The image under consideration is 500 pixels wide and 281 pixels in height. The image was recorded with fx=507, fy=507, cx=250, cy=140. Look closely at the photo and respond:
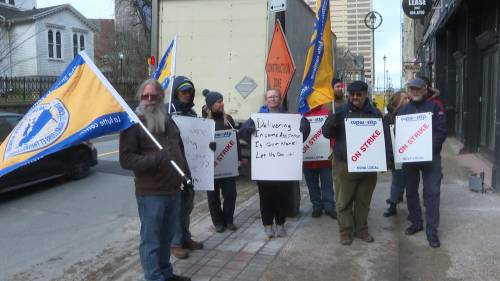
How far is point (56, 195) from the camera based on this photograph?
367 inches

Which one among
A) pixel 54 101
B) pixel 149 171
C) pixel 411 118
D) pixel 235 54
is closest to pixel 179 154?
pixel 149 171

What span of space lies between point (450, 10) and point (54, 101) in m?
10.3

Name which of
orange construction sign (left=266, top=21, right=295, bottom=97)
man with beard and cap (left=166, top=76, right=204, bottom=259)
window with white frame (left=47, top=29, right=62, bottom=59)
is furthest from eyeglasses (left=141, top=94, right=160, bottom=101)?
window with white frame (left=47, top=29, right=62, bottom=59)

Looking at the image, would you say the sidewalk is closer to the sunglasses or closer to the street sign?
the sunglasses

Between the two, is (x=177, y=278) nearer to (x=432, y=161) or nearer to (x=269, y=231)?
(x=269, y=231)

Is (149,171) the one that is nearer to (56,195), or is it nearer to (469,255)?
(469,255)

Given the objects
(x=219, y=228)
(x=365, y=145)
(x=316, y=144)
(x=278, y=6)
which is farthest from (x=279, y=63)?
(x=219, y=228)

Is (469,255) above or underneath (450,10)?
underneath

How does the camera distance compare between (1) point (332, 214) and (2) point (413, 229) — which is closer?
(2) point (413, 229)

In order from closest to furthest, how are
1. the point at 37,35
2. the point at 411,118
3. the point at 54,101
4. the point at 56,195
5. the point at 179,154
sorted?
the point at 54,101
the point at 179,154
the point at 411,118
the point at 56,195
the point at 37,35

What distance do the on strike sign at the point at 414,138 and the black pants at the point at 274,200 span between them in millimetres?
1316

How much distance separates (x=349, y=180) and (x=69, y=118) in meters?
3.08

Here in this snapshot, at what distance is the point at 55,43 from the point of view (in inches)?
1526

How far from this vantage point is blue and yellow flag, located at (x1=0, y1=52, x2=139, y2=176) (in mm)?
3629
